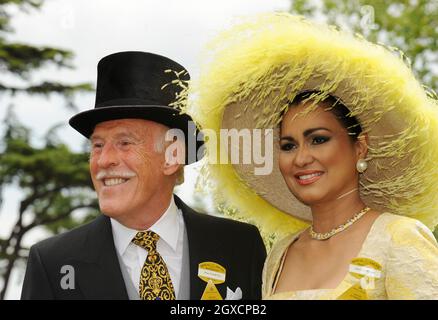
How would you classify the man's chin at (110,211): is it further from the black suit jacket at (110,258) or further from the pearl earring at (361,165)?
the pearl earring at (361,165)

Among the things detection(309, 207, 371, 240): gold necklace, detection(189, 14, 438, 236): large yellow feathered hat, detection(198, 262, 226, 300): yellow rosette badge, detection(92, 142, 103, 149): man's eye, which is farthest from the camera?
detection(92, 142, 103, 149): man's eye

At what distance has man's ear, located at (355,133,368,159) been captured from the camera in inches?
136

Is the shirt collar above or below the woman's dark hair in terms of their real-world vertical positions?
below

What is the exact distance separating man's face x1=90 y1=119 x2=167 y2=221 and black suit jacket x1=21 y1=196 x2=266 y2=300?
20 centimetres

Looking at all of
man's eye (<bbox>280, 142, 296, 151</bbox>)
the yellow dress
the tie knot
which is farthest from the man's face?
the yellow dress

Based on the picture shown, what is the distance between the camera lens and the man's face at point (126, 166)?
3602 millimetres

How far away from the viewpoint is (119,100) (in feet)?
12.2

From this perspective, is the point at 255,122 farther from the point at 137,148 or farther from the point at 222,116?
the point at 137,148

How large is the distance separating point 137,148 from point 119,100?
0.27 m

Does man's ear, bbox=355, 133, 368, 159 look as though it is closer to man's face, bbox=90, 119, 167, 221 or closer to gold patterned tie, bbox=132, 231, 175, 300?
man's face, bbox=90, 119, 167, 221

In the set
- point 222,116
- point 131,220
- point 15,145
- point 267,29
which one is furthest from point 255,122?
point 15,145

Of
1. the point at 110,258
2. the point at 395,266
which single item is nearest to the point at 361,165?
the point at 395,266

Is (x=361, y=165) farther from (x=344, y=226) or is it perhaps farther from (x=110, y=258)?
(x=110, y=258)
